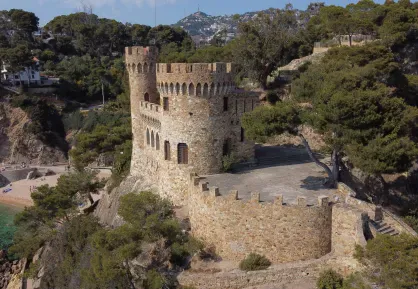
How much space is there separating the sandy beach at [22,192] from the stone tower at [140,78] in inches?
856

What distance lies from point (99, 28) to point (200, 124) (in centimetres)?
8958

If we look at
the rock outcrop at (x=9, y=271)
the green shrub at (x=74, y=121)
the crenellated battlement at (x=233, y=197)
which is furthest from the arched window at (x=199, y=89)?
the green shrub at (x=74, y=121)

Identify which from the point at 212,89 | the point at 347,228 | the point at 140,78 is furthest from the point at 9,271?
the point at 347,228

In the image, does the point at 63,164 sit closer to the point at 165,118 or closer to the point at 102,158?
the point at 102,158

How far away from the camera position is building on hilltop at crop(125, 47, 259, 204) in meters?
26.2

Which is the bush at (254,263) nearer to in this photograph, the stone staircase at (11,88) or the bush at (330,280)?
the bush at (330,280)

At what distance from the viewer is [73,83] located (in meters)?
82.5

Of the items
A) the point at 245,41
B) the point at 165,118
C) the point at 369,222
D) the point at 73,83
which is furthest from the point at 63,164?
the point at 369,222

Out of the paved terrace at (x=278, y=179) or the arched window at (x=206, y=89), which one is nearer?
the paved terrace at (x=278, y=179)

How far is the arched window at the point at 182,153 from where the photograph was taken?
1075 inches

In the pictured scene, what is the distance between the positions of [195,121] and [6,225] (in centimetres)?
3368

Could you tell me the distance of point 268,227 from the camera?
21438mm

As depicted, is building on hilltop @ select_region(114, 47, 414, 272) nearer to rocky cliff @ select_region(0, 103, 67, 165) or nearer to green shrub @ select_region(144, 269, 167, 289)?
green shrub @ select_region(144, 269, 167, 289)

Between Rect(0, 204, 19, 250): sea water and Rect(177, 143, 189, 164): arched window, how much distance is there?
992 inches
